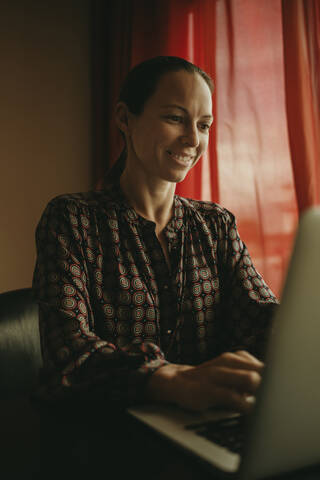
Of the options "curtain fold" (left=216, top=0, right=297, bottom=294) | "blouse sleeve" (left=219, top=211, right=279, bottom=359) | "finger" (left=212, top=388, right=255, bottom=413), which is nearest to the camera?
"finger" (left=212, top=388, right=255, bottom=413)

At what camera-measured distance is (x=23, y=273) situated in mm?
2705

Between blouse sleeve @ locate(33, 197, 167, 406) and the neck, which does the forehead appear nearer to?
the neck

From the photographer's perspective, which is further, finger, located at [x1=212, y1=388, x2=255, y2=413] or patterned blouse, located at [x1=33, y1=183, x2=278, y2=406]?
patterned blouse, located at [x1=33, y1=183, x2=278, y2=406]

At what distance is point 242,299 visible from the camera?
3.75 feet

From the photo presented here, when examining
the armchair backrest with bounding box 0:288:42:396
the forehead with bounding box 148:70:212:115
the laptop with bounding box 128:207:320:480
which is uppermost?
the forehead with bounding box 148:70:212:115

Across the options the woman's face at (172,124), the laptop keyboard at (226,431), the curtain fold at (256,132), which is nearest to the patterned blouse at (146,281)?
the woman's face at (172,124)

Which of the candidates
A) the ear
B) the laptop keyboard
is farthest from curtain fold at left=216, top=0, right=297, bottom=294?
the laptop keyboard

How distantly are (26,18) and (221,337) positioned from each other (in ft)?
7.58

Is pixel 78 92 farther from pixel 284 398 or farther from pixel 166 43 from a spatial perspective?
pixel 284 398

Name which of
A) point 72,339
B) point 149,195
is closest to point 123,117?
point 149,195

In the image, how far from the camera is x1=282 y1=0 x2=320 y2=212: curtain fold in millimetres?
1724

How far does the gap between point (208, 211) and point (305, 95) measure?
0.74 m

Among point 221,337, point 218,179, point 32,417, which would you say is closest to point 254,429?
point 32,417

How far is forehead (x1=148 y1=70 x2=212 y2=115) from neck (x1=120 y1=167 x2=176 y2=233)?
7.4 inches
